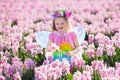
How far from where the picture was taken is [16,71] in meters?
5.88

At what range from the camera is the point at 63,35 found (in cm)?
650

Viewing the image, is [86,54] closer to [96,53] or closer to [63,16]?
[96,53]

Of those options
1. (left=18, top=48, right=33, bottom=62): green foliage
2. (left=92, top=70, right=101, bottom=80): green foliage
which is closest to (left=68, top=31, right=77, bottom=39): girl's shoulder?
(left=18, top=48, right=33, bottom=62): green foliage

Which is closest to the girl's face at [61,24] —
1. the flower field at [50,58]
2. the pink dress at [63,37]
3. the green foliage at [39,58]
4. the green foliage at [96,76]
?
the pink dress at [63,37]

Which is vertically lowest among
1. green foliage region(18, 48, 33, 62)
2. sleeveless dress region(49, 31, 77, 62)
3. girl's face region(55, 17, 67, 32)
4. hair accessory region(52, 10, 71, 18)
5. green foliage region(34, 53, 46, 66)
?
green foliage region(34, 53, 46, 66)

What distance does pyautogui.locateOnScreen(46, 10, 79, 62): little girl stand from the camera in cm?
641

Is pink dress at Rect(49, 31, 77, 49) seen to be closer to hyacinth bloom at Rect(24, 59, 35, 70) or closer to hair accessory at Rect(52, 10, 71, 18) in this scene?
hair accessory at Rect(52, 10, 71, 18)

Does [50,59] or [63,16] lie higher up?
[63,16]

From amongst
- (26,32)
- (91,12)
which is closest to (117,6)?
(91,12)

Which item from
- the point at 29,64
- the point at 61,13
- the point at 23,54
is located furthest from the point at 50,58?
the point at 23,54

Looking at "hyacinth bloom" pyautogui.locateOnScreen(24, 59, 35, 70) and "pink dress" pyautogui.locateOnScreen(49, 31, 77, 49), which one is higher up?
"pink dress" pyautogui.locateOnScreen(49, 31, 77, 49)

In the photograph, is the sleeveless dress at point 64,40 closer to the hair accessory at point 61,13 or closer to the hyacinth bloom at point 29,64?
the hair accessory at point 61,13

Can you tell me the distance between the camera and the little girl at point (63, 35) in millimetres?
6406

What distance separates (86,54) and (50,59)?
0.87 metres
